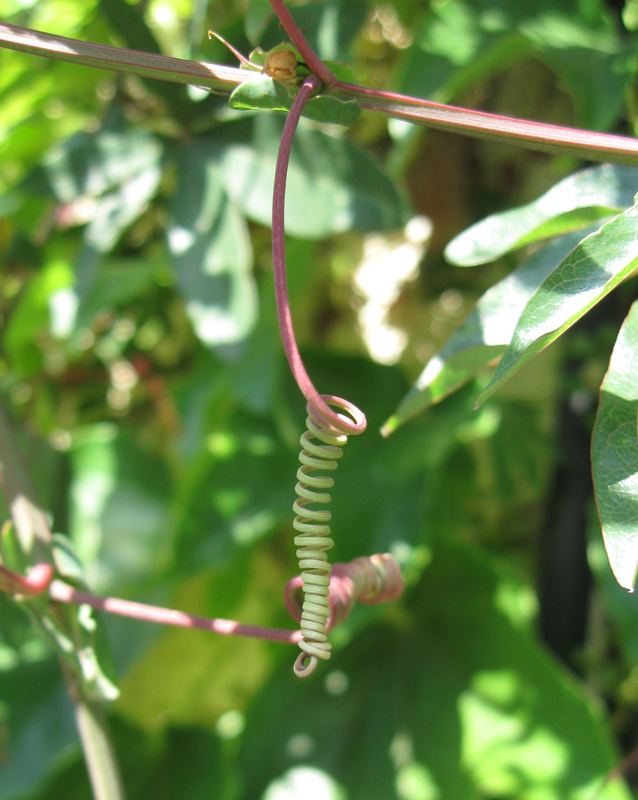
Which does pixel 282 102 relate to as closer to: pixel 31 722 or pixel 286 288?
pixel 286 288

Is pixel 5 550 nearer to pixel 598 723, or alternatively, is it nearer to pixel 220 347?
pixel 220 347

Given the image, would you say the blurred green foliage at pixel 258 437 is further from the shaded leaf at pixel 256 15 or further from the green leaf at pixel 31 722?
the shaded leaf at pixel 256 15

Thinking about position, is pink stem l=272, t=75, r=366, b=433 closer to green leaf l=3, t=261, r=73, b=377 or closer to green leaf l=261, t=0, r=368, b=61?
green leaf l=261, t=0, r=368, b=61

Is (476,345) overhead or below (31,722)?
overhead

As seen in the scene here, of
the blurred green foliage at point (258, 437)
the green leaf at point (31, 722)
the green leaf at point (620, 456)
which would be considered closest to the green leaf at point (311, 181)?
the blurred green foliage at point (258, 437)

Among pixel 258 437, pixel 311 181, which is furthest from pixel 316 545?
pixel 258 437

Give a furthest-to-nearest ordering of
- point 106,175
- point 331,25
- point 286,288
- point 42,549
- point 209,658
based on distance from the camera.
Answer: point 209,658 → point 106,175 → point 331,25 → point 42,549 → point 286,288
